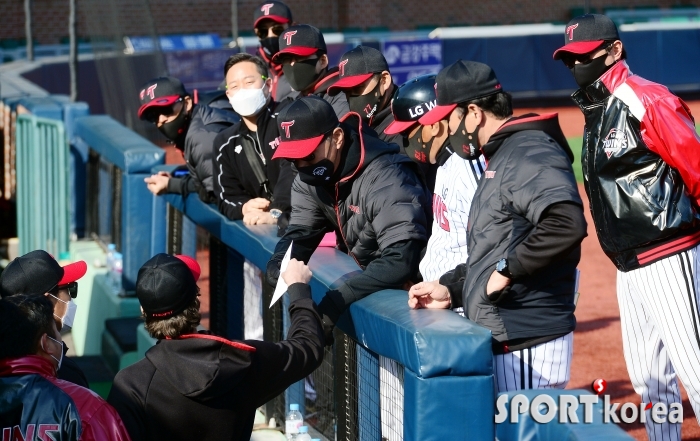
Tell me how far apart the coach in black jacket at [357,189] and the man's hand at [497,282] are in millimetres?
354

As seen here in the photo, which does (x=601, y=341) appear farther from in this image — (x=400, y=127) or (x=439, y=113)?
(x=439, y=113)

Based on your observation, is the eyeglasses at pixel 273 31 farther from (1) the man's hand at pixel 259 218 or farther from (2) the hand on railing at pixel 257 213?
(1) the man's hand at pixel 259 218

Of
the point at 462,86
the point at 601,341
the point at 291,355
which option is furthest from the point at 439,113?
the point at 601,341

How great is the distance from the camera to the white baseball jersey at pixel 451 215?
3.67 m

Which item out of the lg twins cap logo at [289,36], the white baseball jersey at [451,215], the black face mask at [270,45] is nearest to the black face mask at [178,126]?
the lg twins cap logo at [289,36]

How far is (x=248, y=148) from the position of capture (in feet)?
17.4

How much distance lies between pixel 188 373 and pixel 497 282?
103 centimetres

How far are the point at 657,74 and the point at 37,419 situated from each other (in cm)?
2063

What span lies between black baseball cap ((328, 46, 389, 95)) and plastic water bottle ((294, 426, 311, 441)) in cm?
162

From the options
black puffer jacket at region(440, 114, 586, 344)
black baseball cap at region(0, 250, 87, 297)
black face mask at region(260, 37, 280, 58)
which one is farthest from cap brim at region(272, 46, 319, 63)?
black puffer jacket at region(440, 114, 586, 344)

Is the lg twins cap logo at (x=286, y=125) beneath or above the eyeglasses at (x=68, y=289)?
above

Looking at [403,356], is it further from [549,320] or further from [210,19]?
[210,19]

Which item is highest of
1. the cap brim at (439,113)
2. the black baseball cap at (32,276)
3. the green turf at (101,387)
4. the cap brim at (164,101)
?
the cap brim at (439,113)

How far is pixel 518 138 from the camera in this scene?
3350 mm
